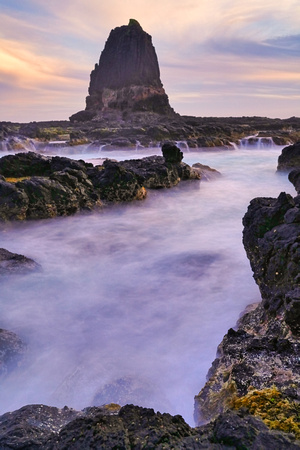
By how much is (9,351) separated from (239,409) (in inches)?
120

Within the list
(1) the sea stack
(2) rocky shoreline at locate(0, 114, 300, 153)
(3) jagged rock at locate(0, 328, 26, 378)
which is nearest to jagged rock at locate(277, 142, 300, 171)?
(2) rocky shoreline at locate(0, 114, 300, 153)

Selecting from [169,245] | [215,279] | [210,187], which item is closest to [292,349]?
[215,279]

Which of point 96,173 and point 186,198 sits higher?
point 96,173

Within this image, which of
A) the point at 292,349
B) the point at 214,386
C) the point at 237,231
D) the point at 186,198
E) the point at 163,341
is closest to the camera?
the point at 292,349

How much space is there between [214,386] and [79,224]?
7.38 metres

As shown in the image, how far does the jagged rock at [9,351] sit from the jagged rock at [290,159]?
16.5 m

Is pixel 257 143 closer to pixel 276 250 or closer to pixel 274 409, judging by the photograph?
pixel 276 250

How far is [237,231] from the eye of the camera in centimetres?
927

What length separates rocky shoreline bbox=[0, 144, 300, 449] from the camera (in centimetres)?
166

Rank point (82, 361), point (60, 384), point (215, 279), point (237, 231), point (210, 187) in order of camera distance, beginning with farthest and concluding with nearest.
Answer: point (210, 187) → point (237, 231) → point (215, 279) → point (82, 361) → point (60, 384)

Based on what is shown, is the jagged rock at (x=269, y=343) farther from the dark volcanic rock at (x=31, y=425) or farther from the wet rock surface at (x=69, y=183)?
the wet rock surface at (x=69, y=183)

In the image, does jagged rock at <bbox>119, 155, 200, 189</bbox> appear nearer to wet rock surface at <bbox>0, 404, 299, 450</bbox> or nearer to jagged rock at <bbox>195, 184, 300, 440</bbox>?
jagged rock at <bbox>195, 184, 300, 440</bbox>

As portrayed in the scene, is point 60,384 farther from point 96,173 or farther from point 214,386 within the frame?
point 96,173

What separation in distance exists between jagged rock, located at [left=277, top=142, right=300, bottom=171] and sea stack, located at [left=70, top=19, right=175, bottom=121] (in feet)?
218
